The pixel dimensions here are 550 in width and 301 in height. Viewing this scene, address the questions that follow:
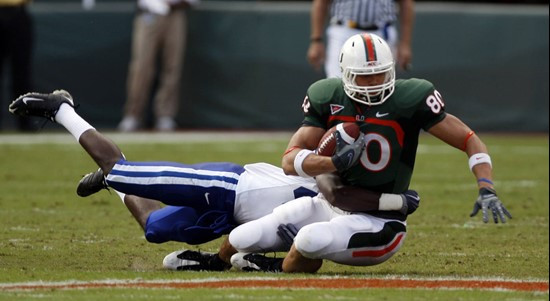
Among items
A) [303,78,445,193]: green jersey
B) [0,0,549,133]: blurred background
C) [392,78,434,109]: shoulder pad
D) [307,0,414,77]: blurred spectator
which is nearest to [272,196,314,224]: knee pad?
[303,78,445,193]: green jersey

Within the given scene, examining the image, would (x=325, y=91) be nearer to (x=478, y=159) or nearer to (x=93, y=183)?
(x=478, y=159)

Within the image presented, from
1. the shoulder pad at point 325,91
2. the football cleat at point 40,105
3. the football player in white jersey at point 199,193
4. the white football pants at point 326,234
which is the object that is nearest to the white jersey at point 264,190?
the football player in white jersey at point 199,193

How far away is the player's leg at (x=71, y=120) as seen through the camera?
6055 mm

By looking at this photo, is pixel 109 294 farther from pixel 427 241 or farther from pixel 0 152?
pixel 0 152

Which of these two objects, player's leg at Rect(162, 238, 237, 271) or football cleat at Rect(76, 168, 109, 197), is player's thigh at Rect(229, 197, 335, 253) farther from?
football cleat at Rect(76, 168, 109, 197)

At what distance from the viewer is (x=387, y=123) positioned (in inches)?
217

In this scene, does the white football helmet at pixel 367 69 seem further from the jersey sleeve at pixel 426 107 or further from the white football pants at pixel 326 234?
the white football pants at pixel 326 234

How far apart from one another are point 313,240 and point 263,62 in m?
9.33

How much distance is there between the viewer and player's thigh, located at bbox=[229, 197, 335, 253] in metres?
5.63

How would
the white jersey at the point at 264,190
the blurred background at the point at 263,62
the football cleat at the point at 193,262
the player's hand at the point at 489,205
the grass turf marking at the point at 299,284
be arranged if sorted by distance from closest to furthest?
1. the grass turf marking at the point at 299,284
2. the player's hand at the point at 489,205
3. the football cleat at the point at 193,262
4. the white jersey at the point at 264,190
5. the blurred background at the point at 263,62

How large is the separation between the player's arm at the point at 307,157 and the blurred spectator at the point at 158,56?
28.3 feet

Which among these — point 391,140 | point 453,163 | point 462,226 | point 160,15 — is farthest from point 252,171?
point 160,15

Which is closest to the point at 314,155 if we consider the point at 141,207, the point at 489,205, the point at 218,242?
the point at 489,205

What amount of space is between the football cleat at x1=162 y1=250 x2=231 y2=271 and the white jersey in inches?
9.1
